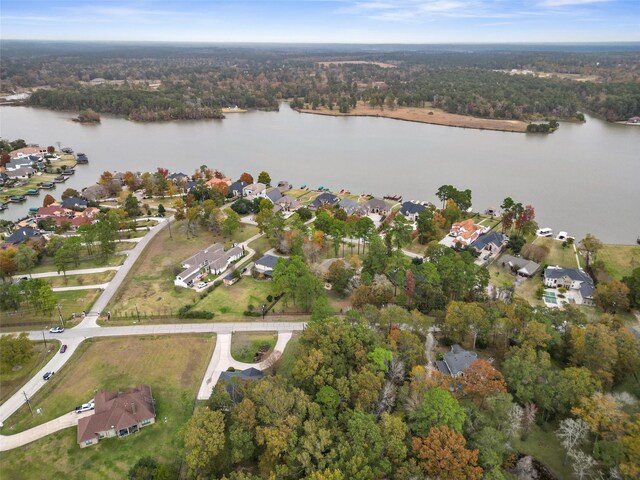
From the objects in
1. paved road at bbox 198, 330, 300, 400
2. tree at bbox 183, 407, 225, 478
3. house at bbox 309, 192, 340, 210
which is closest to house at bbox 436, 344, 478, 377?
paved road at bbox 198, 330, 300, 400

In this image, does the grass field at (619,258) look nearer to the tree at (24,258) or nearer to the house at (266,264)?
the house at (266,264)

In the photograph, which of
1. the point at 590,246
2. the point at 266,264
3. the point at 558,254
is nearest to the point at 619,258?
the point at 590,246

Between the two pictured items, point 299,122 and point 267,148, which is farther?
point 299,122

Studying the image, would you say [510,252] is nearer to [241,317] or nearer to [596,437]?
[596,437]

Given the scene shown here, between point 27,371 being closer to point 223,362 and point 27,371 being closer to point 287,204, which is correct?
point 223,362

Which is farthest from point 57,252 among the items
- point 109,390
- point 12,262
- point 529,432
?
point 529,432

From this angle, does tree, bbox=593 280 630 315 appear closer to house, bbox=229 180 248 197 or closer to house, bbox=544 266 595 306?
house, bbox=544 266 595 306
